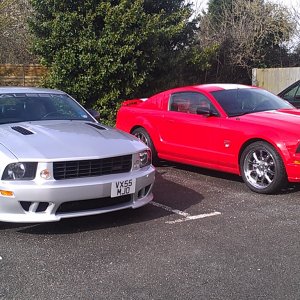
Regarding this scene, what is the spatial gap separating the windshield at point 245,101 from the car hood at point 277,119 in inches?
9.7

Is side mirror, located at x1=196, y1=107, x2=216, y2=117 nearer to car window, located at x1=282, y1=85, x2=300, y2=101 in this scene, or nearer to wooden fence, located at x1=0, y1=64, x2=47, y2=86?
car window, located at x1=282, y1=85, x2=300, y2=101

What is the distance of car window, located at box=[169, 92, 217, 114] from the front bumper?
113 inches

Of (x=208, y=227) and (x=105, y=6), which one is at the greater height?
(x=105, y=6)

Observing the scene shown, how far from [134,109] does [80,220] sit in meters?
3.74

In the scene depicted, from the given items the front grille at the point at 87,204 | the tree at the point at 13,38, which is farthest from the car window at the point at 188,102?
the tree at the point at 13,38

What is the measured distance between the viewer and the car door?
711 centimetres

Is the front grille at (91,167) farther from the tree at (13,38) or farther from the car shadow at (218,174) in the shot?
the tree at (13,38)

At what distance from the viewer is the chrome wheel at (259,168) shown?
6.36m

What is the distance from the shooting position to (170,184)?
23.4ft

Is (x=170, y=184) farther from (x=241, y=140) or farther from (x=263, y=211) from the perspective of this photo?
(x=263, y=211)

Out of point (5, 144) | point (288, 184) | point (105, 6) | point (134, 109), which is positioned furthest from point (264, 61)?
point (5, 144)

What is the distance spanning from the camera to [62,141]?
5055 millimetres

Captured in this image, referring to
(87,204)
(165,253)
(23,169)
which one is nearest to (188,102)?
(87,204)

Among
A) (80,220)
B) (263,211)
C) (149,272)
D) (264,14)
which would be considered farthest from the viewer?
(264,14)
